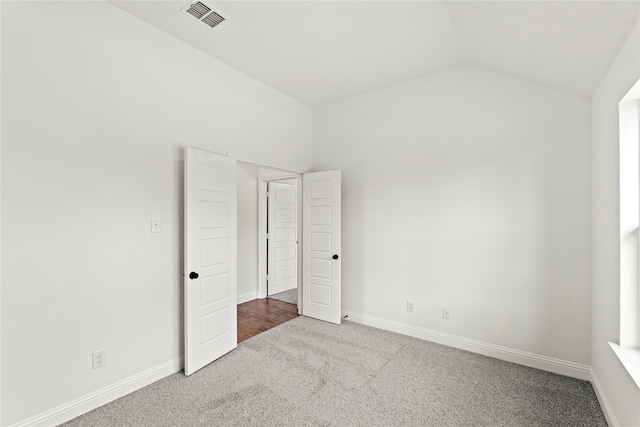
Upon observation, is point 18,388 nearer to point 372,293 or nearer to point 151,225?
point 151,225

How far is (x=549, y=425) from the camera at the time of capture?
196 cm

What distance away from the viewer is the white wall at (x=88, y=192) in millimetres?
1831

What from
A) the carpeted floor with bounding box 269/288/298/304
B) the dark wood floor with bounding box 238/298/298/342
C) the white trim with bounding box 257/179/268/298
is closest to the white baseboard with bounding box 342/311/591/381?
the dark wood floor with bounding box 238/298/298/342

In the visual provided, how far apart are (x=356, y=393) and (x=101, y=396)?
6.28 ft

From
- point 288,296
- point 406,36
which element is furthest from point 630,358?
point 288,296

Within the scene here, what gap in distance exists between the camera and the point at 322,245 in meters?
3.97

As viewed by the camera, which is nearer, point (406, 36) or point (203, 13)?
point (203, 13)

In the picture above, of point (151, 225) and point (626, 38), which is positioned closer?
point (626, 38)

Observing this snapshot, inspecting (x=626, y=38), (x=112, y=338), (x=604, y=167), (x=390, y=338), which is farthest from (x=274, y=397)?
(x=626, y=38)

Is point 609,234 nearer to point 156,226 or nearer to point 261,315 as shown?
point 156,226

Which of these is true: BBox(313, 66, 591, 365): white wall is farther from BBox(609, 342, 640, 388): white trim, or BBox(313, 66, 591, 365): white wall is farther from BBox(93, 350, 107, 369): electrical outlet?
BBox(93, 350, 107, 369): electrical outlet

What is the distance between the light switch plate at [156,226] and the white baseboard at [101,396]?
117 cm

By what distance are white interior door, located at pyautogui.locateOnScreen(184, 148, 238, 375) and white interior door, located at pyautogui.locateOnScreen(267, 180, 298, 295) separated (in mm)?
2134

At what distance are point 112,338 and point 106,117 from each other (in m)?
1.69
